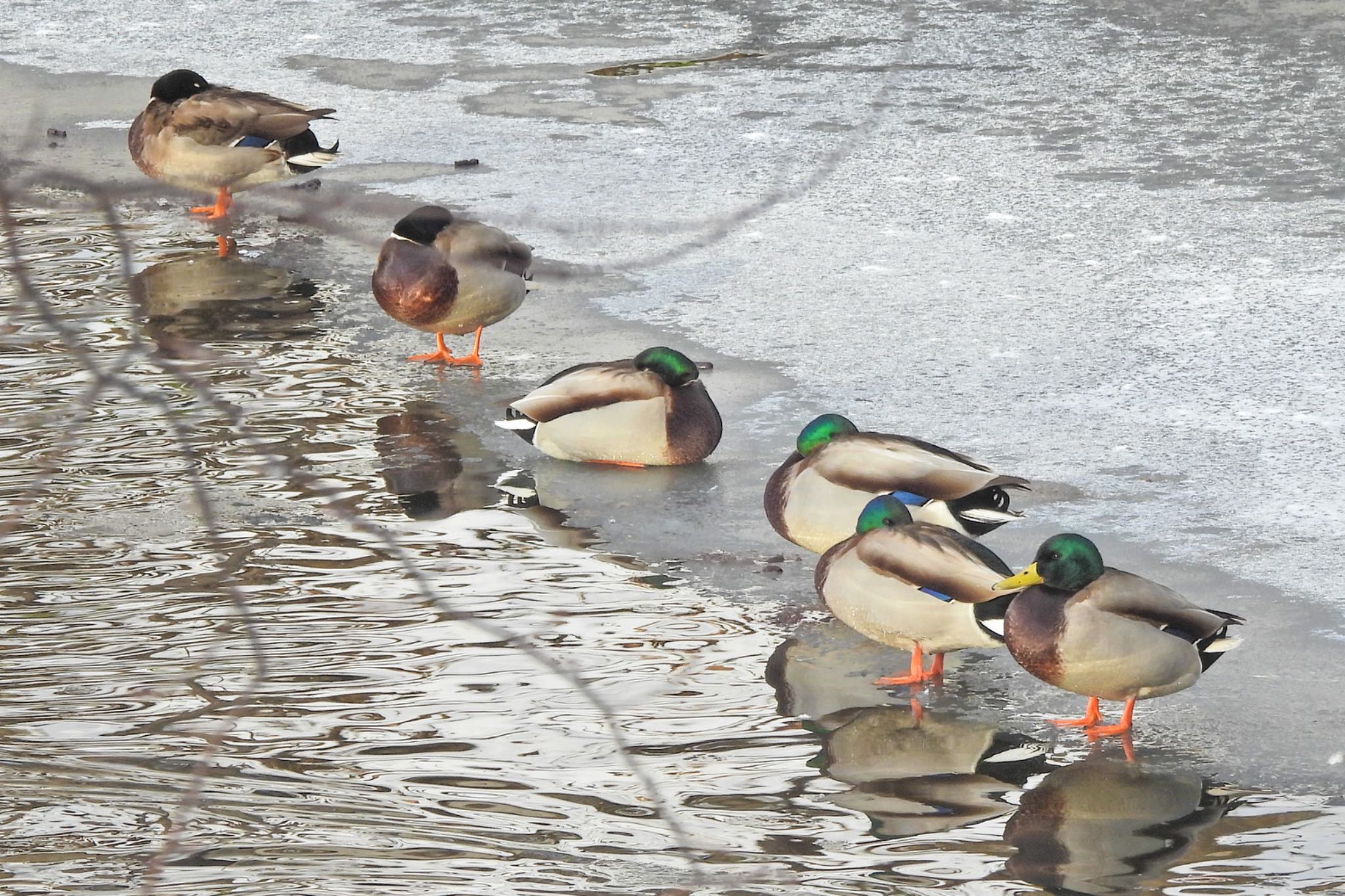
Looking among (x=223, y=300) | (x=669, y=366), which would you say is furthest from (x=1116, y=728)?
(x=223, y=300)

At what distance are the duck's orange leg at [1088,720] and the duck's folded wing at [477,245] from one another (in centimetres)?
235

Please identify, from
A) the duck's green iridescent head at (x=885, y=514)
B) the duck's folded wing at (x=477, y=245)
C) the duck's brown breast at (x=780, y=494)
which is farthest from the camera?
the duck's folded wing at (x=477, y=245)

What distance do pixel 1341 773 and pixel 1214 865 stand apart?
0.45 meters

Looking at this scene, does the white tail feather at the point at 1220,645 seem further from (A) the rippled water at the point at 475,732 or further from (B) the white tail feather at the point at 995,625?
(B) the white tail feather at the point at 995,625

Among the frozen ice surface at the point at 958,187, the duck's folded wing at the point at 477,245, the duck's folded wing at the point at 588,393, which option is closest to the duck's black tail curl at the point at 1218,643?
the frozen ice surface at the point at 958,187

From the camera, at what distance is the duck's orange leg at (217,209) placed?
782cm

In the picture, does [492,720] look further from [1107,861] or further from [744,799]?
[1107,861]

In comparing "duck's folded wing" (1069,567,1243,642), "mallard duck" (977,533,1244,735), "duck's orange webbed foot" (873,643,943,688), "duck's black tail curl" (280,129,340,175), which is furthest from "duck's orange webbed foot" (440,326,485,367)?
"duck's folded wing" (1069,567,1243,642)

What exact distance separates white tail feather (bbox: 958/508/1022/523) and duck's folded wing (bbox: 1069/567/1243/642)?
0.64 meters

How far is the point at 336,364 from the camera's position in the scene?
20.6 feet

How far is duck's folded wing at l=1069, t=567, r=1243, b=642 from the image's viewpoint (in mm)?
3689

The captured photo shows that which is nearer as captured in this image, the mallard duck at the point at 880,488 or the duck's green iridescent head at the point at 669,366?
the mallard duck at the point at 880,488

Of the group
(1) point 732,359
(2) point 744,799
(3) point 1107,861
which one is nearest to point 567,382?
(1) point 732,359

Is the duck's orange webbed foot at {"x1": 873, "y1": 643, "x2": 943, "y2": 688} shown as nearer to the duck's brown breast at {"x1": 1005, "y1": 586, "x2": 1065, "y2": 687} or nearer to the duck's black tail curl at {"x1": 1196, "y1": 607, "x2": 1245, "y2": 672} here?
the duck's brown breast at {"x1": 1005, "y1": 586, "x2": 1065, "y2": 687}
